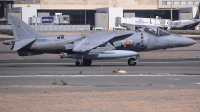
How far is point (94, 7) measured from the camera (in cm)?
9525

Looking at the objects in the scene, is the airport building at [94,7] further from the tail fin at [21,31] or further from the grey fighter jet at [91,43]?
the tail fin at [21,31]

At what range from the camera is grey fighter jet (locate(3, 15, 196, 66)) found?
29125 millimetres

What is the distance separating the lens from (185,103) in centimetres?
1408

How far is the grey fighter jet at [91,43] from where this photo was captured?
1147 inches

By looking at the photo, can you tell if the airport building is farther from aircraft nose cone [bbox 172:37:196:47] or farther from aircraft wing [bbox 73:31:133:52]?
aircraft wing [bbox 73:31:133:52]

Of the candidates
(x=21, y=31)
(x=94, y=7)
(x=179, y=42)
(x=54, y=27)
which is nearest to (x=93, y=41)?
(x=21, y=31)

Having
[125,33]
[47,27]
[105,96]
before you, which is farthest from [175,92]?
[47,27]

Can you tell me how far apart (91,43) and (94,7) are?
218 ft

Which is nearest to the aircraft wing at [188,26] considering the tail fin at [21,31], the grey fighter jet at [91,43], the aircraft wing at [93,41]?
the grey fighter jet at [91,43]

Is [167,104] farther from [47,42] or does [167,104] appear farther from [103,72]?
[47,42]

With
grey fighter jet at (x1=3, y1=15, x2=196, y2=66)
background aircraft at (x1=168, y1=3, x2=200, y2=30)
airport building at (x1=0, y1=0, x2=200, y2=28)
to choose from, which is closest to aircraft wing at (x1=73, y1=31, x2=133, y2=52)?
grey fighter jet at (x1=3, y1=15, x2=196, y2=66)

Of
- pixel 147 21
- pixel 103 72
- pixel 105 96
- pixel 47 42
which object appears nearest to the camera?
pixel 105 96

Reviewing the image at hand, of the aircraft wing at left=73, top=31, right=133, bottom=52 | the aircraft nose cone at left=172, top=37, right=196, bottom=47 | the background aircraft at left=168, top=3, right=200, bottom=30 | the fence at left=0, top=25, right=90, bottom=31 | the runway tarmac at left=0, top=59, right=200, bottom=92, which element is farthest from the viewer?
the background aircraft at left=168, top=3, right=200, bottom=30

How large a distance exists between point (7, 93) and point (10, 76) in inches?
278
